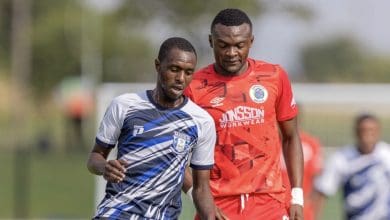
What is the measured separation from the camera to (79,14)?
72.4 m

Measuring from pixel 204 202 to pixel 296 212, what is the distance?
79cm

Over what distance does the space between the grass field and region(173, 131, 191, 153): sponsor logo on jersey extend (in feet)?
60.4

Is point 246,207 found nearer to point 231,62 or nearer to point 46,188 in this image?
point 231,62

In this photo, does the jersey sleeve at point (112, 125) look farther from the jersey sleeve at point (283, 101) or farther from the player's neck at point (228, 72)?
→ the jersey sleeve at point (283, 101)

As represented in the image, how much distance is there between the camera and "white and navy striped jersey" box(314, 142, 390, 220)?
12.8 metres

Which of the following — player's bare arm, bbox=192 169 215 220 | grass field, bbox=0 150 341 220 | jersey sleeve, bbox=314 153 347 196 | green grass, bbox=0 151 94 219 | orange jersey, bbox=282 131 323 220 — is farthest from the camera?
green grass, bbox=0 151 94 219

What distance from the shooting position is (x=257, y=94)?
27.8 feet

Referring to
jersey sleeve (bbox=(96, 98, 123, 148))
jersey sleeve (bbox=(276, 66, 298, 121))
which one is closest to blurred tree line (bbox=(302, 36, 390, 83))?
jersey sleeve (bbox=(276, 66, 298, 121))

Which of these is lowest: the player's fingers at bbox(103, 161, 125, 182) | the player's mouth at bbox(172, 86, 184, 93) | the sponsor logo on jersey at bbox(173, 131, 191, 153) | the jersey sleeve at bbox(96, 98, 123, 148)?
the player's fingers at bbox(103, 161, 125, 182)

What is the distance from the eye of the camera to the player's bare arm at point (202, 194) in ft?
26.7

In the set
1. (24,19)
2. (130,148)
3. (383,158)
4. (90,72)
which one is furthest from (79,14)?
(130,148)

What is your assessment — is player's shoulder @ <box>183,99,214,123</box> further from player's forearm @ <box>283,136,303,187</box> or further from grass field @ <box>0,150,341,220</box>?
grass field @ <box>0,150,341,220</box>

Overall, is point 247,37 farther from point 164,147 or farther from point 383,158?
point 383,158

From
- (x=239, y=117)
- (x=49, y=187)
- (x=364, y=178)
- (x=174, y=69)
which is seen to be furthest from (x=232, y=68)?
(x=49, y=187)
